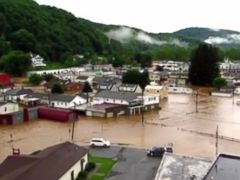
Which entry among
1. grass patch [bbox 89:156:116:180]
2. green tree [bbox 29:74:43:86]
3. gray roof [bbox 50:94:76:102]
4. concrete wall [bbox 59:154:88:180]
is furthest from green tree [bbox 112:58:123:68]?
→ concrete wall [bbox 59:154:88:180]

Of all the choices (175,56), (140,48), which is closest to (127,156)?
(175,56)

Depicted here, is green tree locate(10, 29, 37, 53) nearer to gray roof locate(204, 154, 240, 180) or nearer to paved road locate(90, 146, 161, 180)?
paved road locate(90, 146, 161, 180)

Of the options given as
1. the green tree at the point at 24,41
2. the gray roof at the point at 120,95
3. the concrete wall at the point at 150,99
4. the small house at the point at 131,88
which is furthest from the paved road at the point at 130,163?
the green tree at the point at 24,41

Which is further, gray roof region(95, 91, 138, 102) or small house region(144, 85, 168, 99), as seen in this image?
small house region(144, 85, 168, 99)

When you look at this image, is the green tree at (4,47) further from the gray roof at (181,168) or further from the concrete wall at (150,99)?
the gray roof at (181,168)

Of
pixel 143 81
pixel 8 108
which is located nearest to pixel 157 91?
pixel 143 81

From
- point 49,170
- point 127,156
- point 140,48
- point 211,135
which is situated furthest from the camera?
point 140,48

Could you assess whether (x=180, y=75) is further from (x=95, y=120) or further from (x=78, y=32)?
(x=78, y=32)

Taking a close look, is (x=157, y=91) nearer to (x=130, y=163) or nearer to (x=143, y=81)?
(x=143, y=81)
